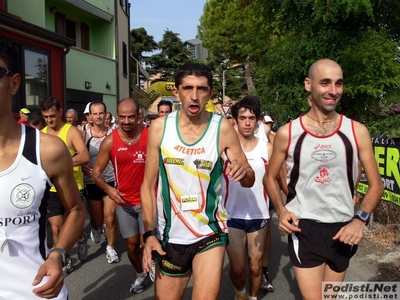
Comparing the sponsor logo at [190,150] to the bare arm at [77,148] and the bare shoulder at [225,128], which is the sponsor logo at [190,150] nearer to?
the bare shoulder at [225,128]

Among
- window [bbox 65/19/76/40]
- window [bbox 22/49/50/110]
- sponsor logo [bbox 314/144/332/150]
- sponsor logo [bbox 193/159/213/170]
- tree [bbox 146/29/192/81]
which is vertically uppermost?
tree [bbox 146/29/192/81]

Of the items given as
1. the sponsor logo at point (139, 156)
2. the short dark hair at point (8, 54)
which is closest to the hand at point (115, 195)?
the sponsor logo at point (139, 156)

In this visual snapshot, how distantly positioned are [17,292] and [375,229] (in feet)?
19.5

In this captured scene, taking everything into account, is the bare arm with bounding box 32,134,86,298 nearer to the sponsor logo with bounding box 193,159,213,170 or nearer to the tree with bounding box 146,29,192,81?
the sponsor logo with bounding box 193,159,213,170

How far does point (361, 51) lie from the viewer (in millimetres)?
7328

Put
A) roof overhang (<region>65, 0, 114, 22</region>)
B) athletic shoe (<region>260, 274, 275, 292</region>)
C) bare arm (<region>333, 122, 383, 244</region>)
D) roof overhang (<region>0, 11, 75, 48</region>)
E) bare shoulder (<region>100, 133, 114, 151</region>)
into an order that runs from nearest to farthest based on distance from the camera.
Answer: bare arm (<region>333, 122, 383, 244</region>), athletic shoe (<region>260, 274, 275, 292</region>), bare shoulder (<region>100, 133, 114, 151</region>), roof overhang (<region>0, 11, 75, 48</region>), roof overhang (<region>65, 0, 114, 22</region>)

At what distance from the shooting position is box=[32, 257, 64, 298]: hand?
6.23 feet

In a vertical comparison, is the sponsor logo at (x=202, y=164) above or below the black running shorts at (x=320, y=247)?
above

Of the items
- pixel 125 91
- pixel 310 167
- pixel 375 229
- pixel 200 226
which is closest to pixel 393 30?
Answer: pixel 375 229

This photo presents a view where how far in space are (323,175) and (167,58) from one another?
53.9 metres

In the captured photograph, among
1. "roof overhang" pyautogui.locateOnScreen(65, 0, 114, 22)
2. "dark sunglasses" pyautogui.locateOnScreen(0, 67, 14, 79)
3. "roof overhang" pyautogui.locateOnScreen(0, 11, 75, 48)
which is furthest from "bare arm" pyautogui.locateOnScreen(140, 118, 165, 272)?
"roof overhang" pyautogui.locateOnScreen(65, 0, 114, 22)

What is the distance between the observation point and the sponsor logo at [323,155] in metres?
2.98

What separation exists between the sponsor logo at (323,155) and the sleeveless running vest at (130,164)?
2.42 m

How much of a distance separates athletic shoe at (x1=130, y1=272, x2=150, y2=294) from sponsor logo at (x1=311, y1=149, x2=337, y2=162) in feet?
9.01
